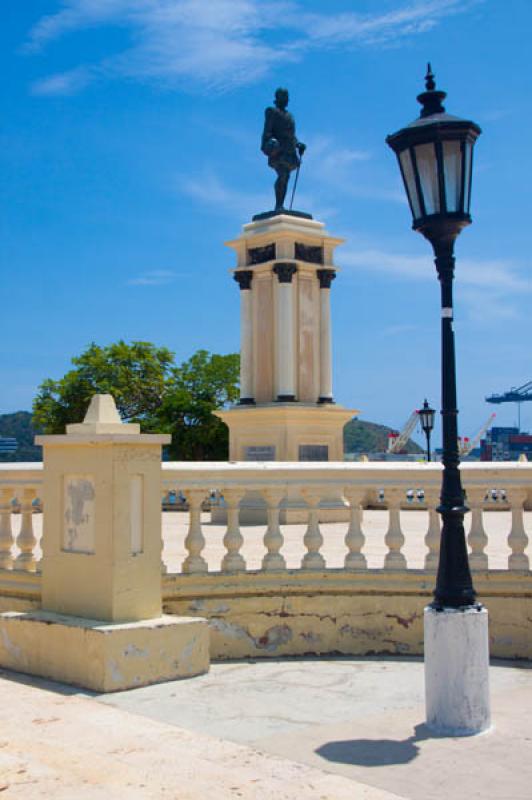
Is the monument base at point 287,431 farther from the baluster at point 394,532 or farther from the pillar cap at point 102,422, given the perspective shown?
the pillar cap at point 102,422

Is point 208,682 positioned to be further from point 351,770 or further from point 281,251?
point 281,251

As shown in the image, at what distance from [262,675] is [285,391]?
11756 millimetres

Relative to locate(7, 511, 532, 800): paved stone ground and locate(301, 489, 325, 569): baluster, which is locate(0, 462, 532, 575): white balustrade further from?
locate(7, 511, 532, 800): paved stone ground

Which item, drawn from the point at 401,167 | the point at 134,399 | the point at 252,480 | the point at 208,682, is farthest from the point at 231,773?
the point at 134,399

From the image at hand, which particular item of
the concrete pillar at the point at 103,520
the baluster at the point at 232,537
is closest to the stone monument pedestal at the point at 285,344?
the baluster at the point at 232,537

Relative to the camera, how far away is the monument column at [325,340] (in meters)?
18.9

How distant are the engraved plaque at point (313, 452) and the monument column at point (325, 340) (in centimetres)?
114

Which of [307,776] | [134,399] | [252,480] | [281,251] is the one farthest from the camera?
[134,399]

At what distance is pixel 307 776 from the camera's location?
14.6ft

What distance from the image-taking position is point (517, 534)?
706 centimetres

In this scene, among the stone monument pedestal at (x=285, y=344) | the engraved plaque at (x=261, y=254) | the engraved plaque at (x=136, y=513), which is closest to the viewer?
the engraved plaque at (x=136, y=513)

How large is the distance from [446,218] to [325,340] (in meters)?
13.2

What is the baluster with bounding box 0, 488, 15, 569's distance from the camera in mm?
7344

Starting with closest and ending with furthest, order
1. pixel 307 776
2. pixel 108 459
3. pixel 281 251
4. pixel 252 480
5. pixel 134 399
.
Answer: pixel 307 776 → pixel 108 459 → pixel 252 480 → pixel 281 251 → pixel 134 399
